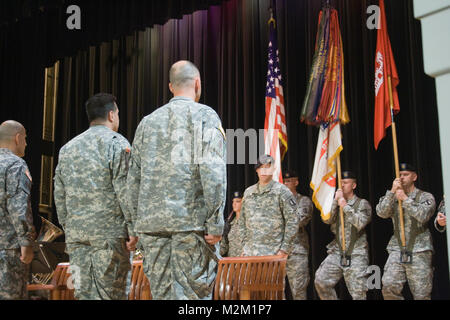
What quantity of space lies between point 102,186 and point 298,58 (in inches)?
201

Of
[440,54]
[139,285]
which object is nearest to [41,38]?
[139,285]

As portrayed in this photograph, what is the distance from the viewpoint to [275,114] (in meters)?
7.32

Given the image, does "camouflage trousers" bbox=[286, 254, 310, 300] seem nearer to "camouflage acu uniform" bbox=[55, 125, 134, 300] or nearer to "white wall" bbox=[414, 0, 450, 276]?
"camouflage acu uniform" bbox=[55, 125, 134, 300]

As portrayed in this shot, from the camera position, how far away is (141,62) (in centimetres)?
908

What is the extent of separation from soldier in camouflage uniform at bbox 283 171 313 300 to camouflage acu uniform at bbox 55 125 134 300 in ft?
11.8

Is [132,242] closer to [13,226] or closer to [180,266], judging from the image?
[180,266]

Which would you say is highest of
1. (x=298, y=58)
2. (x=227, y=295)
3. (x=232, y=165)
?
(x=298, y=58)

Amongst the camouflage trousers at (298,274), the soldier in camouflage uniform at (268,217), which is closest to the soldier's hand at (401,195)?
the soldier in camouflage uniform at (268,217)

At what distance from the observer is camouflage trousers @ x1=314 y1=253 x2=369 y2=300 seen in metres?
6.04

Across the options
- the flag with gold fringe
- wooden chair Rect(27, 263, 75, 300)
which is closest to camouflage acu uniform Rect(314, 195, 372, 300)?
the flag with gold fringe
